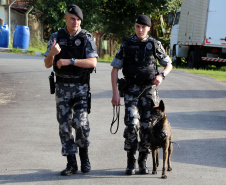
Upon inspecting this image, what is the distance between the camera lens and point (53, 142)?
26.3ft

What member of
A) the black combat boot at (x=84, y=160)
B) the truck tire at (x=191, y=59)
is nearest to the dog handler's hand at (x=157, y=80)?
the black combat boot at (x=84, y=160)

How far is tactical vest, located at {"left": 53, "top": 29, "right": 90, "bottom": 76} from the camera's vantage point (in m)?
6.00

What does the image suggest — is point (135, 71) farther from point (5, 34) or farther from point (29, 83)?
point (5, 34)

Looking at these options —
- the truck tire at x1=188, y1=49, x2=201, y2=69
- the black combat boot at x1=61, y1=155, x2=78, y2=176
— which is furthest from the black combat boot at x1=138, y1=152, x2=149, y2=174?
the truck tire at x1=188, y1=49, x2=201, y2=69

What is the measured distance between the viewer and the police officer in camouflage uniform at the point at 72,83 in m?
6.01

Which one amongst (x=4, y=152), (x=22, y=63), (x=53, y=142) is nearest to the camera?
(x=4, y=152)

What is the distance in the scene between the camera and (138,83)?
19.8 ft

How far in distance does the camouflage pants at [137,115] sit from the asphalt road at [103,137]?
0.37m

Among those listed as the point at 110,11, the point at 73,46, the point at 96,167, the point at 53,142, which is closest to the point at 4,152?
the point at 53,142

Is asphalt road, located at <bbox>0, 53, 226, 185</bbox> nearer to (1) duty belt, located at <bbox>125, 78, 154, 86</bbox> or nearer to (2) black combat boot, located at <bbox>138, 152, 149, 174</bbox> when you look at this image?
(2) black combat boot, located at <bbox>138, 152, 149, 174</bbox>

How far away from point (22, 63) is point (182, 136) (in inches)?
517

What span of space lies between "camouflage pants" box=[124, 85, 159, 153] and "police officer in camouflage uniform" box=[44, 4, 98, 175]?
0.49 meters

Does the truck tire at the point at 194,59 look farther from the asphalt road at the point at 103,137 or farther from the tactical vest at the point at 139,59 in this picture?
the tactical vest at the point at 139,59

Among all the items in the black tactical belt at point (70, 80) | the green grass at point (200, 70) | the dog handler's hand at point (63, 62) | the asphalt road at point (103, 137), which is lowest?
the green grass at point (200, 70)
